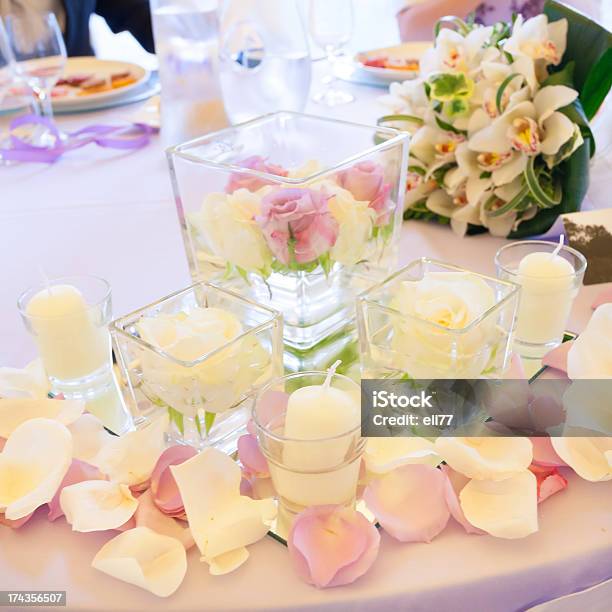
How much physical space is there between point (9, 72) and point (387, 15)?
10.5 feet

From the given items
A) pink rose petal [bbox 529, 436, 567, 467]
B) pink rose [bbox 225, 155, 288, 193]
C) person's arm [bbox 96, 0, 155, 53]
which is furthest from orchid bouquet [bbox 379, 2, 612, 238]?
person's arm [bbox 96, 0, 155, 53]

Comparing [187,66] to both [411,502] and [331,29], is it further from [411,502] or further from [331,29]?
[411,502]

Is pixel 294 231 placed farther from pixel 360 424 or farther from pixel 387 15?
pixel 387 15

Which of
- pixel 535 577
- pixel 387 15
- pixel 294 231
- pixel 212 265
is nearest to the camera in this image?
pixel 535 577

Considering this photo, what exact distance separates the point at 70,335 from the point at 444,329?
345 millimetres

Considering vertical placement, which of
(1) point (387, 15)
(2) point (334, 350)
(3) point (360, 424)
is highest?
(3) point (360, 424)

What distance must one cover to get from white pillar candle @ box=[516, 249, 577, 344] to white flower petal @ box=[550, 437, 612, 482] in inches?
6.9

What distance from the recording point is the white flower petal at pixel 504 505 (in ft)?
1.50

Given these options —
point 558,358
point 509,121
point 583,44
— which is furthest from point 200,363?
point 583,44

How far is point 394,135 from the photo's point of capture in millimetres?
747

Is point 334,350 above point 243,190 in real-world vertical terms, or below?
below

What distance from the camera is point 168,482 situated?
1.63 feet

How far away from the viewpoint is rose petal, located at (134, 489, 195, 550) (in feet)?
1.53

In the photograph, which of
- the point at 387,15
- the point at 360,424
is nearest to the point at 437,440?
the point at 360,424
